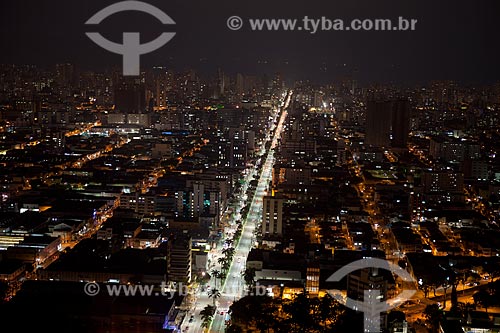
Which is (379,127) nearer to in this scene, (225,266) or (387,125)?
(387,125)

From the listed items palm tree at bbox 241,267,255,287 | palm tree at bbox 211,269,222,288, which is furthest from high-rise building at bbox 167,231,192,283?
palm tree at bbox 241,267,255,287

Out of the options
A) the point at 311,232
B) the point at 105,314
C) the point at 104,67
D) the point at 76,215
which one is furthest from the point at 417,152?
the point at 104,67

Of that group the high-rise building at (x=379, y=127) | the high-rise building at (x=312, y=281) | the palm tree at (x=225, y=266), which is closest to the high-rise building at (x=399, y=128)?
the high-rise building at (x=379, y=127)

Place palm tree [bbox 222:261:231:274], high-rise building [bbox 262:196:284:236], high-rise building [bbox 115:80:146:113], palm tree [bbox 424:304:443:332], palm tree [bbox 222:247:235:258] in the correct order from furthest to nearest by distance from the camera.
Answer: high-rise building [bbox 115:80:146:113]
high-rise building [bbox 262:196:284:236]
palm tree [bbox 222:247:235:258]
palm tree [bbox 222:261:231:274]
palm tree [bbox 424:304:443:332]

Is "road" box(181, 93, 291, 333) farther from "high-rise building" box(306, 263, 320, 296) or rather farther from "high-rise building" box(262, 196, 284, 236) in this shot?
"high-rise building" box(306, 263, 320, 296)

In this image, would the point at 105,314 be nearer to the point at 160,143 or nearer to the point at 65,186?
the point at 65,186
